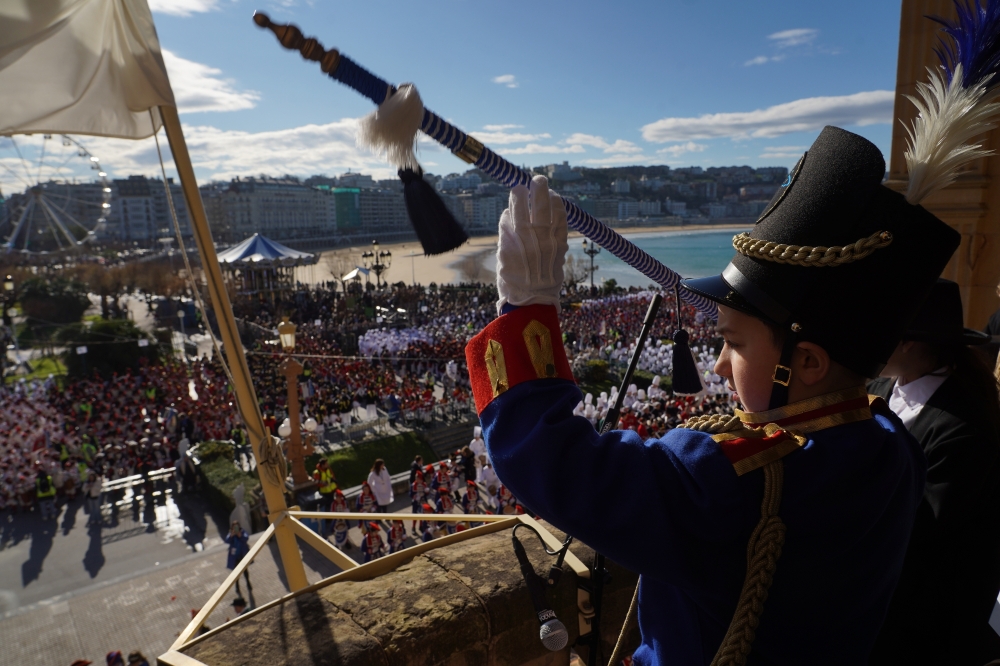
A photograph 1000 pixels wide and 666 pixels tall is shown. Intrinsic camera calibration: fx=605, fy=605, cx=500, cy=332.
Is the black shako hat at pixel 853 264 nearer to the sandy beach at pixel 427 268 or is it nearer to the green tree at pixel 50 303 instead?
the green tree at pixel 50 303

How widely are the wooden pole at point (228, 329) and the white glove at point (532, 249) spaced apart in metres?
1.83

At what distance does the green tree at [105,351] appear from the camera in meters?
23.3

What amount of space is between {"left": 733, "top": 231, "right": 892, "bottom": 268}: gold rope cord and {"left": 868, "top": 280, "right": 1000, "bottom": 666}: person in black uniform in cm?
123

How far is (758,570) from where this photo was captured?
3.73ft

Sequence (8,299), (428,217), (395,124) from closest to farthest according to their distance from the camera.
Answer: (395,124), (428,217), (8,299)

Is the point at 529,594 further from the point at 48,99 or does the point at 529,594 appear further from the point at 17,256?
the point at 17,256

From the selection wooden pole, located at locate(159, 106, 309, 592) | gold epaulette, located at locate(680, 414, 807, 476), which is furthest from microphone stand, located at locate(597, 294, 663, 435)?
wooden pole, located at locate(159, 106, 309, 592)

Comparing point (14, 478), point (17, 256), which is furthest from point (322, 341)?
point (17, 256)

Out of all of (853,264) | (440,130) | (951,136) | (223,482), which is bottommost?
(223,482)

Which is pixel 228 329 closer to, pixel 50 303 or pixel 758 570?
pixel 758 570

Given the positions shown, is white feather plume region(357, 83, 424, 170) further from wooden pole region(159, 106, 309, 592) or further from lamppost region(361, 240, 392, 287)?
lamppost region(361, 240, 392, 287)

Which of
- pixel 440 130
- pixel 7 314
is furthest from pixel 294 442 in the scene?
pixel 7 314

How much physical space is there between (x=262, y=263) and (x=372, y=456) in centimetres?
2331

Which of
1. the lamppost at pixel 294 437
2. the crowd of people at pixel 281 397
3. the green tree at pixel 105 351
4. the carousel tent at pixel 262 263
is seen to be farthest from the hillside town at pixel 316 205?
the lamppost at pixel 294 437
